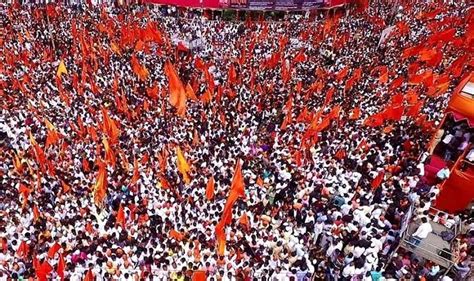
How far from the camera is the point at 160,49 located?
53.1 feet

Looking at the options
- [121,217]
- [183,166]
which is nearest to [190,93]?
[183,166]

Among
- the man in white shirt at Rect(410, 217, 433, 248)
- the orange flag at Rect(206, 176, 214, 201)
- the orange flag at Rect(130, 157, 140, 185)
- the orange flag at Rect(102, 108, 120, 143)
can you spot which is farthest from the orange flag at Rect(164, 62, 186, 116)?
the man in white shirt at Rect(410, 217, 433, 248)

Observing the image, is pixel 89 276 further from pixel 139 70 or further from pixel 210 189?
pixel 139 70

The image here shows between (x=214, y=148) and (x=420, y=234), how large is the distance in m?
5.09

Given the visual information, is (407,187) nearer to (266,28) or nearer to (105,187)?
(105,187)

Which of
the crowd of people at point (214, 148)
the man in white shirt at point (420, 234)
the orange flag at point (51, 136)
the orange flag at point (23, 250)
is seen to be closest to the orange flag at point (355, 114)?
the crowd of people at point (214, 148)

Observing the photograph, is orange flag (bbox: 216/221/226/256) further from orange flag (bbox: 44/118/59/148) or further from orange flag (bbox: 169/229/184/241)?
orange flag (bbox: 44/118/59/148)

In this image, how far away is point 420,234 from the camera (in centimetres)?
739

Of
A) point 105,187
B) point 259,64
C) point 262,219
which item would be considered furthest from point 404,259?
point 259,64

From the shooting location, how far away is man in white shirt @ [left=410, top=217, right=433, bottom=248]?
7377 millimetres

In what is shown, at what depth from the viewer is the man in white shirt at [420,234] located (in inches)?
290

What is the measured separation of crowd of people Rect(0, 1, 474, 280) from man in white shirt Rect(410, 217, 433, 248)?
18.2 inches

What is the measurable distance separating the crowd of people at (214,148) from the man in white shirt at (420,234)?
46 cm

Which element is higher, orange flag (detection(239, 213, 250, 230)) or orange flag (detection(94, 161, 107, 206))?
orange flag (detection(94, 161, 107, 206))
